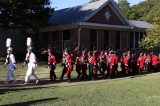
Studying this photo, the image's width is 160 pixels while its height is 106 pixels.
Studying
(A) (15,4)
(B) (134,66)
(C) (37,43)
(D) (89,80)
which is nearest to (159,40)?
(B) (134,66)

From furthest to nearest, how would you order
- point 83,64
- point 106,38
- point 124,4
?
1. point 124,4
2. point 106,38
3. point 83,64

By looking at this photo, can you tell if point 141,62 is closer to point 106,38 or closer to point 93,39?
point 93,39

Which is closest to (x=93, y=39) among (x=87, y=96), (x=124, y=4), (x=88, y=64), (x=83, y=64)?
(x=88, y=64)

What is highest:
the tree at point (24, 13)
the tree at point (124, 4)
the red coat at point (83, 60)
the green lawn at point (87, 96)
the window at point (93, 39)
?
the tree at point (124, 4)

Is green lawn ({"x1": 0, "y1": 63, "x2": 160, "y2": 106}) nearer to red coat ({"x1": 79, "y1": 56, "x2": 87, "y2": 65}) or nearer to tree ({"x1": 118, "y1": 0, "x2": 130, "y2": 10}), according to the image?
red coat ({"x1": 79, "y1": 56, "x2": 87, "y2": 65})

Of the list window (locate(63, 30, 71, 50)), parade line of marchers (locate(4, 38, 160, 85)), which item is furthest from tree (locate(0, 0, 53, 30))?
parade line of marchers (locate(4, 38, 160, 85))

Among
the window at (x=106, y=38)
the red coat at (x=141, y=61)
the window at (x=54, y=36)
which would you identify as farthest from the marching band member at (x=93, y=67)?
the window at (x=54, y=36)

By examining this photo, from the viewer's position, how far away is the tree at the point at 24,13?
28938mm

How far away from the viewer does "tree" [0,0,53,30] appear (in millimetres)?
28938

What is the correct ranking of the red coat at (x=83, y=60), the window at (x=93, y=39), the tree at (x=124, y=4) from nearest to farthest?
the red coat at (x=83, y=60), the window at (x=93, y=39), the tree at (x=124, y=4)

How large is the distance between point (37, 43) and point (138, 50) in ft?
32.4

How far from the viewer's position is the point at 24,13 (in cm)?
2975

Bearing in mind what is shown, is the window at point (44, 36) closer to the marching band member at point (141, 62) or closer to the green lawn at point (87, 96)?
the marching band member at point (141, 62)

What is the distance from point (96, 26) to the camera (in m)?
32.9
